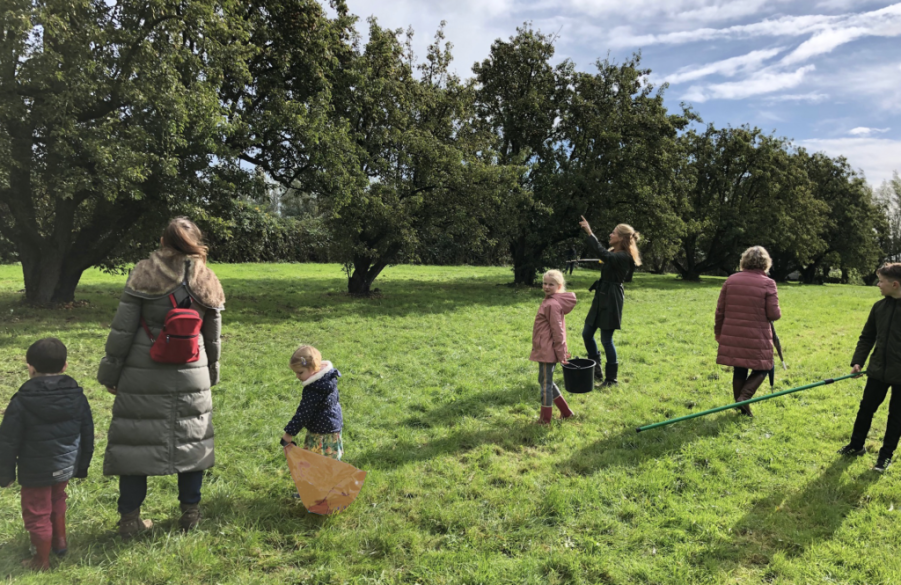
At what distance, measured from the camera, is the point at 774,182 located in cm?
3403

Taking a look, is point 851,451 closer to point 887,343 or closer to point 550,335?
point 887,343

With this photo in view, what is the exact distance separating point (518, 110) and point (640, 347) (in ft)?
49.1

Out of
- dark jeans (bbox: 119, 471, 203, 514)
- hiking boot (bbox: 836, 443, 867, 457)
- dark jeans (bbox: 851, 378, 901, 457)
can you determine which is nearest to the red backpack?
dark jeans (bbox: 119, 471, 203, 514)

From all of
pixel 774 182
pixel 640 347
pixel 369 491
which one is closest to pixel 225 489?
pixel 369 491

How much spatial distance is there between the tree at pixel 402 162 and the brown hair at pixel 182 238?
35.7 feet

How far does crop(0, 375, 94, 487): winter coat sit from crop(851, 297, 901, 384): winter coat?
6.52 metres

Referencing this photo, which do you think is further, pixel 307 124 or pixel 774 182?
pixel 774 182

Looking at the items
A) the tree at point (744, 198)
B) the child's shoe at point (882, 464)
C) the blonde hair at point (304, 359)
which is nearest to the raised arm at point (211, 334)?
the blonde hair at point (304, 359)

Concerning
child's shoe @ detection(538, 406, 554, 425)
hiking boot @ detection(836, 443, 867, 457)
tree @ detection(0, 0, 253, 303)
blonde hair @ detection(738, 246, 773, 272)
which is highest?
tree @ detection(0, 0, 253, 303)

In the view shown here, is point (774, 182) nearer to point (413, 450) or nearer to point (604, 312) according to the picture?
point (604, 312)

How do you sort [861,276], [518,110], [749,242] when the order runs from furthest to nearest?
1. [861,276]
2. [749,242]
3. [518,110]

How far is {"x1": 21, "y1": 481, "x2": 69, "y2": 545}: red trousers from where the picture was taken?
3.03 m

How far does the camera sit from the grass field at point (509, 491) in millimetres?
3268

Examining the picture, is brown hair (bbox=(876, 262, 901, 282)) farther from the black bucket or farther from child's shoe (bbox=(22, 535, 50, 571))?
child's shoe (bbox=(22, 535, 50, 571))
